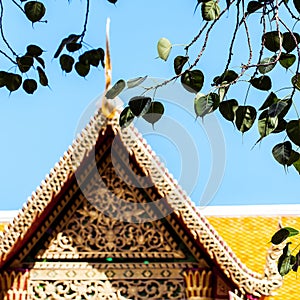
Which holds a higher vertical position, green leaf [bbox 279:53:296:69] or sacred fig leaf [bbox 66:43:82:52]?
sacred fig leaf [bbox 66:43:82:52]

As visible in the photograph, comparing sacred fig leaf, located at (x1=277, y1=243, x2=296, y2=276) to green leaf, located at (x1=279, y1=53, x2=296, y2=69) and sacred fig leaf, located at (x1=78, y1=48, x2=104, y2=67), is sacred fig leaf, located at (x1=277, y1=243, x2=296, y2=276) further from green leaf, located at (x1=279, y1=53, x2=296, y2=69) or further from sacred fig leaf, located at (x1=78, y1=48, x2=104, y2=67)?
sacred fig leaf, located at (x1=78, y1=48, x2=104, y2=67)

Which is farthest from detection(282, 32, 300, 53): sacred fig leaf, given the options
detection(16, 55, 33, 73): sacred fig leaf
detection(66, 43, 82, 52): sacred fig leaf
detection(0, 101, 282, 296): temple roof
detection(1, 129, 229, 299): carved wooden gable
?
detection(1, 129, 229, 299): carved wooden gable

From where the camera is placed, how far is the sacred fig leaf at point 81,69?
131 inches

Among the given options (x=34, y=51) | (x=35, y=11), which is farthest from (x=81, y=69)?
(x=35, y=11)

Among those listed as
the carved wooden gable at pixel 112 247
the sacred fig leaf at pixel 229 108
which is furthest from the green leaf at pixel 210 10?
the carved wooden gable at pixel 112 247

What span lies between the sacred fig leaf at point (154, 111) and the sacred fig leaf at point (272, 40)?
343mm

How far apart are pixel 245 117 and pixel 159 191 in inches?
125

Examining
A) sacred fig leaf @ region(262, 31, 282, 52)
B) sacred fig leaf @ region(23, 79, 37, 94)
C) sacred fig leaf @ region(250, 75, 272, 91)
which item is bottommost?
sacred fig leaf @ region(250, 75, 272, 91)

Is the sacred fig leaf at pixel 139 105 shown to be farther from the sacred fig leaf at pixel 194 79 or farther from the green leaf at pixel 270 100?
the green leaf at pixel 270 100

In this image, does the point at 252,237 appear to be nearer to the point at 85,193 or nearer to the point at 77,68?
the point at 85,193

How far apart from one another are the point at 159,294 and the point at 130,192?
0.62m

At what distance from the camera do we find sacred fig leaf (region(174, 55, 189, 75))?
2836mm

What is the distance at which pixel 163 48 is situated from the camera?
8.89ft

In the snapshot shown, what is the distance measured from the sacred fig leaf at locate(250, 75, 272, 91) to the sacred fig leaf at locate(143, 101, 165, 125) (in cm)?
27
